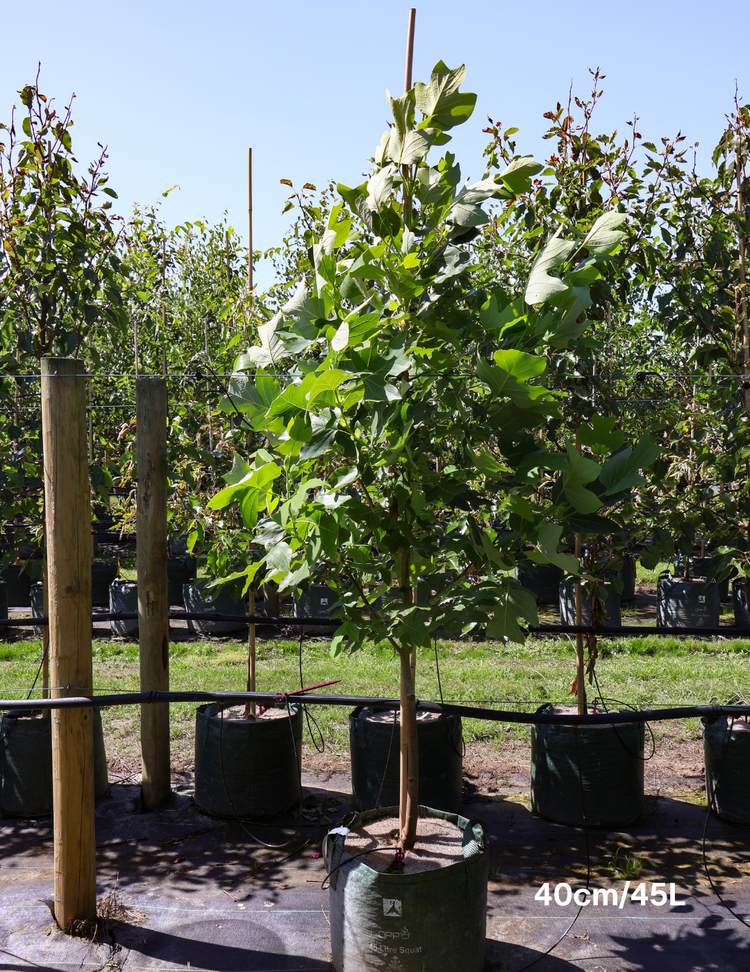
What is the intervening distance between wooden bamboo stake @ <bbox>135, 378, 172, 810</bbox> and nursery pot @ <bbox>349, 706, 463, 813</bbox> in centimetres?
95

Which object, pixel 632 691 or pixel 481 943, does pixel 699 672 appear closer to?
pixel 632 691

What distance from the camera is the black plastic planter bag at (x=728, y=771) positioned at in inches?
136

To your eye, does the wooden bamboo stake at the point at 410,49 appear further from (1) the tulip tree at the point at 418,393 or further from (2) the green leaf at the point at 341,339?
(2) the green leaf at the point at 341,339

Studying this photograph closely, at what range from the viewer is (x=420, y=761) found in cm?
348

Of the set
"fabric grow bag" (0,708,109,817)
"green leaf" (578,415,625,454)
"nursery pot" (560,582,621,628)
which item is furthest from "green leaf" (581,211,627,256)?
"nursery pot" (560,582,621,628)

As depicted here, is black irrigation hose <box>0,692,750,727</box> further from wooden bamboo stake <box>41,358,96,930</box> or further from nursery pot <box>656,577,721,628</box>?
nursery pot <box>656,577,721,628</box>

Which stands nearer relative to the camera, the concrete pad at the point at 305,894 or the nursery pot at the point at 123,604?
the concrete pad at the point at 305,894

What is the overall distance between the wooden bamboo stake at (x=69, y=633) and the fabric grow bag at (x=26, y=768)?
106 centimetres

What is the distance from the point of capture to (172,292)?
9328mm

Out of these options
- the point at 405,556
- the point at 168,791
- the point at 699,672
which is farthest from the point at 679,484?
the point at 168,791

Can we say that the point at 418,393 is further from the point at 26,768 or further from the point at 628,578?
the point at 628,578

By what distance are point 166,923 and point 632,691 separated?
3.61 meters

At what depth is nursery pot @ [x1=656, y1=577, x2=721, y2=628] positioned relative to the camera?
7301 mm

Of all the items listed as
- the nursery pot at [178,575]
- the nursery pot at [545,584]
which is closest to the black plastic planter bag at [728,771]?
the nursery pot at [545,584]
